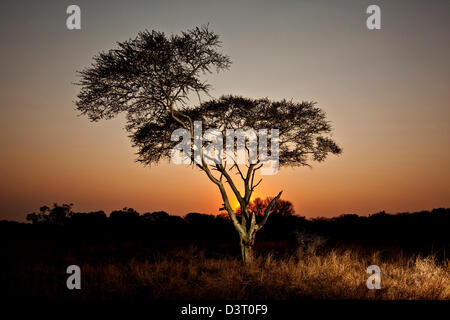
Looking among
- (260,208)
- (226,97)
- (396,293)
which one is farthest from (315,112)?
(260,208)

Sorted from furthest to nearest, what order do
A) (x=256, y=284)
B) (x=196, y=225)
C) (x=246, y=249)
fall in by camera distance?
(x=196, y=225), (x=246, y=249), (x=256, y=284)

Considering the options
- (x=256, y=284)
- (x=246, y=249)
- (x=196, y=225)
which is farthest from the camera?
(x=196, y=225)

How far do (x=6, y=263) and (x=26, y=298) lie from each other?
6.94 m

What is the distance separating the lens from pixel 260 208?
32062 mm

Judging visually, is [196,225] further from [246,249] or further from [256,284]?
[256,284]

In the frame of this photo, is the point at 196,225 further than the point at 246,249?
Yes

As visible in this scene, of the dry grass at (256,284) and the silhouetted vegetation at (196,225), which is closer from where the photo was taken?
the dry grass at (256,284)

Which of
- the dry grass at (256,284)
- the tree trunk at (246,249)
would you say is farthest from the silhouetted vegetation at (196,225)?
the dry grass at (256,284)

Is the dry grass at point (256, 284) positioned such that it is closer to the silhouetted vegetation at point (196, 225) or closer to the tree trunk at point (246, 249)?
the tree trunk at point (246, 249)

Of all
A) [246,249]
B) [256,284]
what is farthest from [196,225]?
[256,284]

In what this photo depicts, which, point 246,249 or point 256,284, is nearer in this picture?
point 256,284
